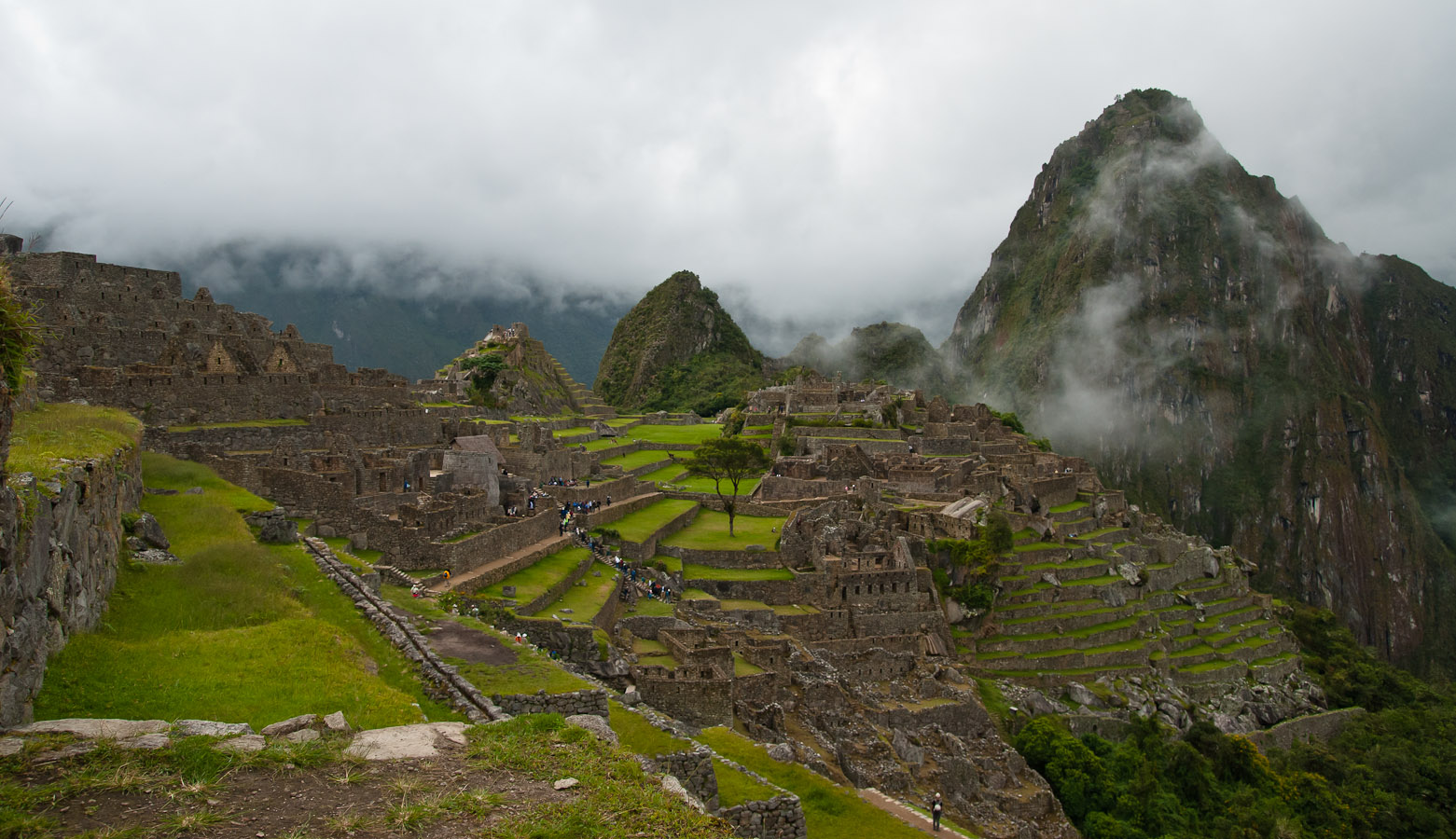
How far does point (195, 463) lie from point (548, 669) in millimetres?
12975

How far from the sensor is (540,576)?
20781 millimetres

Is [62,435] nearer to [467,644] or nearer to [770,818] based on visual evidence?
[467,644]

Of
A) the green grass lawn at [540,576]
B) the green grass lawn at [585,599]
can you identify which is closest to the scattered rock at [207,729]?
the green grass lawn at [540,576]

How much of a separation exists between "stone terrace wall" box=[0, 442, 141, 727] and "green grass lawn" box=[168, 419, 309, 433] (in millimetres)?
12556

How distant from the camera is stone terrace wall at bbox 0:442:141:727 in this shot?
A: 6.36m

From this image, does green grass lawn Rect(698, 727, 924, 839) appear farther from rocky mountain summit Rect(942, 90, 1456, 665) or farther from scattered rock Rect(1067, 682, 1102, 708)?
rocky mountain summit Rect(942, 90, 1456, 665)

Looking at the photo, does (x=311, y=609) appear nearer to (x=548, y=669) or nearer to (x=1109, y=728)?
(x=548, y=669)

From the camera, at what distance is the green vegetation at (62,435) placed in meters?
8.67

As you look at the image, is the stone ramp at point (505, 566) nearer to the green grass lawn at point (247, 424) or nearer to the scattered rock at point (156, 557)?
the scattered rock at point (156, 557)

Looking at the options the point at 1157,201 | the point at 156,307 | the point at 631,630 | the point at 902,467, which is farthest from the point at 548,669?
the point at 1157,201

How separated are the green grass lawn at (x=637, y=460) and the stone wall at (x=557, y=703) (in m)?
29.3

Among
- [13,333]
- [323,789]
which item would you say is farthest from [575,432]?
[323,789]

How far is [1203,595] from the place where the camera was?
45094 mm

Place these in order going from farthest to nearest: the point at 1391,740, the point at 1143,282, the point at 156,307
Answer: the point at 1143,282, the point at 1391,740, the point at 156,307
